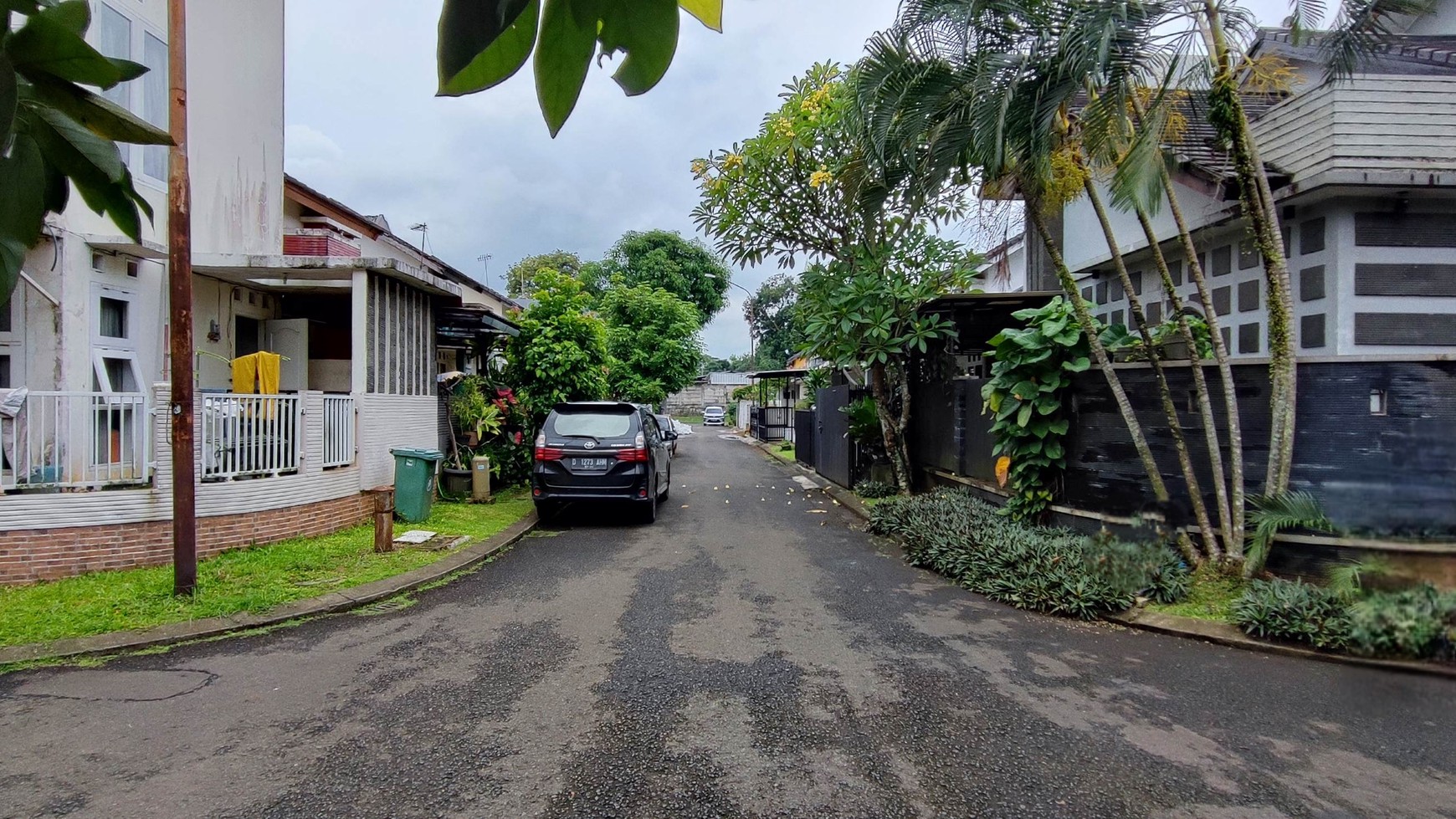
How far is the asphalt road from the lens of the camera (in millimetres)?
3082

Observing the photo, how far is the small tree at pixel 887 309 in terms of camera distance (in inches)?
393

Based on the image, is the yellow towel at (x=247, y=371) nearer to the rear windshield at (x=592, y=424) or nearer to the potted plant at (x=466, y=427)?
the rear windshield at (x=592, y=424)

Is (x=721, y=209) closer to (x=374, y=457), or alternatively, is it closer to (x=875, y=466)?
(x=875, y=466)

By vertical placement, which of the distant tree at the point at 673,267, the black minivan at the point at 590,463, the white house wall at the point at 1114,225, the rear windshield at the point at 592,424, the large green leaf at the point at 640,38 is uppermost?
the distant tree at the point at 673,267

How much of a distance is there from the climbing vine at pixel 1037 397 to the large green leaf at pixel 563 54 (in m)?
7.01

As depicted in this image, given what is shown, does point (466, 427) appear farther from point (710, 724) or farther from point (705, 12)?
point (705, 12)

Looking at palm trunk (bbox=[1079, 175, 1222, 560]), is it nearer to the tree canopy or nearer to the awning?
the tree canopy

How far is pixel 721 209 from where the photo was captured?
11.7 m

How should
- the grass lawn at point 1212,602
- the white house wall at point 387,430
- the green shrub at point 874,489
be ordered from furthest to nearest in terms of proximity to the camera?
1. the green shrub at point 874,489
2. the white house wall at point 387,430
3. the grass lawn at point 1212,602

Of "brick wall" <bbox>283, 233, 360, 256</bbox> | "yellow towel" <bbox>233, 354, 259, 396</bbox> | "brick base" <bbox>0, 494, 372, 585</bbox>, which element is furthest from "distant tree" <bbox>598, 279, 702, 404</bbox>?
"brick base" <bbox>0, 494, 372, 585</bbox>

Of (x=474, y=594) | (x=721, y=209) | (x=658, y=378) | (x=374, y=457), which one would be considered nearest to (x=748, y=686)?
(x=474, y=594)

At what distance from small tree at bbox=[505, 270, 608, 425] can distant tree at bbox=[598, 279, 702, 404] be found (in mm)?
9277

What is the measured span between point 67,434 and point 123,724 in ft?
13.3

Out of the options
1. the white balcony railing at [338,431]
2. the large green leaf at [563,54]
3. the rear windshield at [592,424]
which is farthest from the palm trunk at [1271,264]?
the white balcony railing at [338,431]
